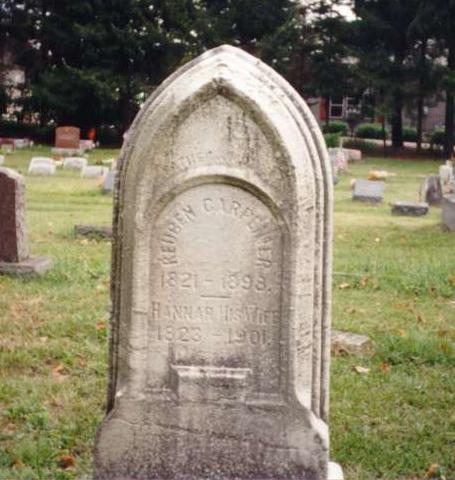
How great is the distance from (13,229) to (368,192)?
11.9 meters

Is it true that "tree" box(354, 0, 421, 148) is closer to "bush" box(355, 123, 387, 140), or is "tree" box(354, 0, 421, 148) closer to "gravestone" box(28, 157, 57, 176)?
"bush" box(355, 123, 387, 140)

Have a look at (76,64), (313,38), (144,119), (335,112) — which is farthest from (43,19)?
(144,119)

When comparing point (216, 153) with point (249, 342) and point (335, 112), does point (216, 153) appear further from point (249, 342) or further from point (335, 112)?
point (335, 112)

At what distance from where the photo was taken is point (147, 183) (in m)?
3.92

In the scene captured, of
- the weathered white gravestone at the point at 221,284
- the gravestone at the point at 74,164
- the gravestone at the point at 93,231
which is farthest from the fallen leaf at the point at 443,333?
the gravestone at the point at 74,164

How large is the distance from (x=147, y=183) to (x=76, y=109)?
1542 inches

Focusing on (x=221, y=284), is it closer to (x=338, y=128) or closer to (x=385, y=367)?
(x=385, y=367)

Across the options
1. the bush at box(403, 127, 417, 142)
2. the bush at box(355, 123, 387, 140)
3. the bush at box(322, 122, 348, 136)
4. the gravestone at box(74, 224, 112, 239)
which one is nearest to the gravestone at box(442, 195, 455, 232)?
the gravestone at box(74, 224, 112, 239)

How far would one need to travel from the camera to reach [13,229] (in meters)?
9.90

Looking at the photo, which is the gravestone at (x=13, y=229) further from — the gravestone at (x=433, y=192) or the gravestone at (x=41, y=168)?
the gravestone at (x=41, y=168)

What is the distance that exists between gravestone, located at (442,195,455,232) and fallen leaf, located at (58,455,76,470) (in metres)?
11.3

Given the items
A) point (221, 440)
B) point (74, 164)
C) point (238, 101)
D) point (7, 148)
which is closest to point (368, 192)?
point (74, 164)

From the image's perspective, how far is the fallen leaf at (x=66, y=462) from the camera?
471 centimetres

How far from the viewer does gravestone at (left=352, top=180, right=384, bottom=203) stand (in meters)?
20.3
